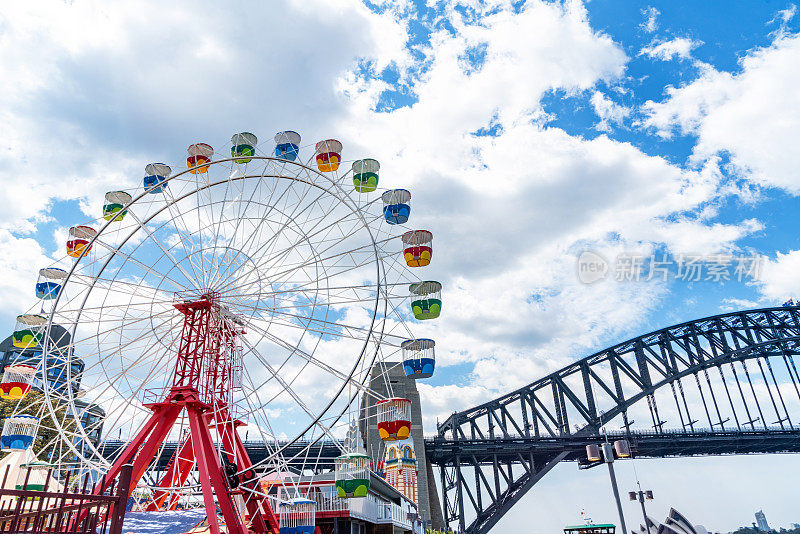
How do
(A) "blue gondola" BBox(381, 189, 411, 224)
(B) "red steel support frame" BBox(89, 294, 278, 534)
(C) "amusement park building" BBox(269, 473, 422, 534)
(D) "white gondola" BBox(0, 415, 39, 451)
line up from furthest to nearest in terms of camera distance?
(C) "amusement park building" BBox(269, 473, 422, 534), (A) "blue gondola" BBox(381, 189, 411, 224), (D) "white gondola" BBox(0, 415, 39, 451), (B) "red steel support frame" BBox(89, 294, 278, 534)

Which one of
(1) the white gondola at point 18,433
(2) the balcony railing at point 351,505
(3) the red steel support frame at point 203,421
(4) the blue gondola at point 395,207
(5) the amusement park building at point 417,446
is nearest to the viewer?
(3) the red steel support frame at point 203,421

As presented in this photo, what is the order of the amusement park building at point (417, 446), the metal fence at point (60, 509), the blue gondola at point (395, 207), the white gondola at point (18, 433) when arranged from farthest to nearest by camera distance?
1. the amusement park building at point (417, 446)
2. the blue gondola at point (395, 207)
3. the white gondola at point (18, 433)
4. the metal fence at point (60, 509)

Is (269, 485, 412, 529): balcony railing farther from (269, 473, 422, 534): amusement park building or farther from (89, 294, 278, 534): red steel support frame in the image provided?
(89, 294, 278, 534): red steel support frame

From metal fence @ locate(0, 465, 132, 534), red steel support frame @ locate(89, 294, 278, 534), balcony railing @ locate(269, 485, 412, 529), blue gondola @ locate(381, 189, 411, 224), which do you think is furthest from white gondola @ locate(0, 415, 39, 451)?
metal fence @ locate(0, 465, 132, 534)

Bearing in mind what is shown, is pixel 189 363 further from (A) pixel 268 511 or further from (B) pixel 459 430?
(B) pixel 459 430

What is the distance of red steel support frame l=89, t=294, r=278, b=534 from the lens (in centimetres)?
1947

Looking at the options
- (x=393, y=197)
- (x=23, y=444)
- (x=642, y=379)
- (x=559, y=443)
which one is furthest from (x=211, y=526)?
(x=642, y=379)

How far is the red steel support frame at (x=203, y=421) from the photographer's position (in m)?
19.5

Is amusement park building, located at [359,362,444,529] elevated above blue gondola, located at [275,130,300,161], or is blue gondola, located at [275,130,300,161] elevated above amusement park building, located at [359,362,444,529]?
blue gondola, located at [275,130,300,161]

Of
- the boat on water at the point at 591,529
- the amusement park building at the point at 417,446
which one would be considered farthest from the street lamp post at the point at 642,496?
the amusement park building at the point at 417,446

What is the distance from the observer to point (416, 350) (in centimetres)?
2364

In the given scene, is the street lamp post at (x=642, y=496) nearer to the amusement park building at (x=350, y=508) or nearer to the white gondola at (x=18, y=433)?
the amusement park building at (x=350, y=508)

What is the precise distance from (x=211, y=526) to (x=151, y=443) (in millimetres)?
4277

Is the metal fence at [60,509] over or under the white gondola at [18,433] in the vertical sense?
under
